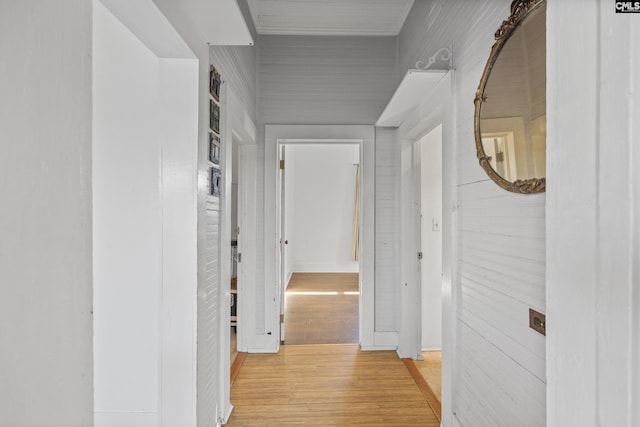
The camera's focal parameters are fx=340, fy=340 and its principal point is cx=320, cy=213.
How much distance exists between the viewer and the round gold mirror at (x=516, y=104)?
110 centimetres

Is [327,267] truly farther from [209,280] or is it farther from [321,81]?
[209,280]

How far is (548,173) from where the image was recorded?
0.54 meters

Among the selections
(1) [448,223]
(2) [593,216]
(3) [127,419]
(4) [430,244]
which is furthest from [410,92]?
(3) [127,419]

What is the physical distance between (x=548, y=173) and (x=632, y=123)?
149 mm

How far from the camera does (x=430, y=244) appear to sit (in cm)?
314

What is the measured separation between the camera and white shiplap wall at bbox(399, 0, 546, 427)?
3.86 ft

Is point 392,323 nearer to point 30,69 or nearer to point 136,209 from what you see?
point 136,209

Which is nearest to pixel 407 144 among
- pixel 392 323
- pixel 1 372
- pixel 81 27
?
pixel 392 323

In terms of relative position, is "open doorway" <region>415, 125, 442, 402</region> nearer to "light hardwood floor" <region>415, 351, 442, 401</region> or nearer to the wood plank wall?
"light hardwood floor" <region>415, 351, 442, 401</region>

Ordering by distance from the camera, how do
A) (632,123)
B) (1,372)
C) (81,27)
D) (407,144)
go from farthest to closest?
(407,144)
(81,27)
(1,372)
(632,123)

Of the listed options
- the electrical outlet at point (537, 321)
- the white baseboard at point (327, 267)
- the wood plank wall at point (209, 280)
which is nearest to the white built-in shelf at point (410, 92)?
the wood plank wall at point (209, 280)

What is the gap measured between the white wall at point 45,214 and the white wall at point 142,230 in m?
0.82

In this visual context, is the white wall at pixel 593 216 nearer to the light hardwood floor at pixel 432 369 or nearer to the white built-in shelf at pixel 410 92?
the white built-in shelf at pixel 410 92

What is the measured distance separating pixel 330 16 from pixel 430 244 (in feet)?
7.16
